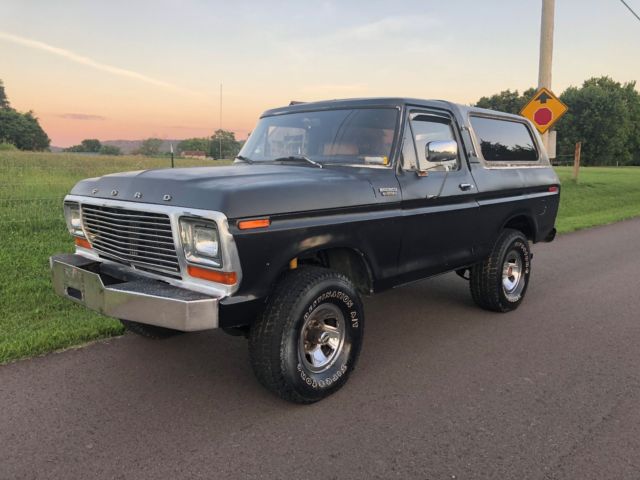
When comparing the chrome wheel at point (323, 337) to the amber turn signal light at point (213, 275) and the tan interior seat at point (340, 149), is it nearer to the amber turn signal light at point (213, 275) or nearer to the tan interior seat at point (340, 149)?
the amber turn signal light at point (213, 275)

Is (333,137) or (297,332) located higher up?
(333,137)

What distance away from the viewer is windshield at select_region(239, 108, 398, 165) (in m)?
4.15

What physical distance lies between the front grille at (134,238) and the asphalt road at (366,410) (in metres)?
0.90

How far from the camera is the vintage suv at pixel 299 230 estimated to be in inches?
121

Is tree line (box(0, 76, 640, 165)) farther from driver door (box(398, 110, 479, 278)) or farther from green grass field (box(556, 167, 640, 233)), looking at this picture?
driver door (box(398, 110, 479, 278))

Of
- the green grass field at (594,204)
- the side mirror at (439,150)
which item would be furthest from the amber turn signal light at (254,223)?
the green grass field at (594,204)

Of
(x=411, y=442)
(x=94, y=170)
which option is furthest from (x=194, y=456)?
(x=94, y=170)

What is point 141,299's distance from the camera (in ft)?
10.0

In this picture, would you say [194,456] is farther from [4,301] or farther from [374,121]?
[4,301]

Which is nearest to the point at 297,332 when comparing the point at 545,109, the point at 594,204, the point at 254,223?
the point at 254,223

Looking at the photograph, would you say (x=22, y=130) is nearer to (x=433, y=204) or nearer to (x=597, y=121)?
(x=433, y=204)

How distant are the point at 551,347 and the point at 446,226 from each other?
1.36 meters

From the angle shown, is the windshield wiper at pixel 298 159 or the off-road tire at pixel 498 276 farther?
the off-road tire at pixel 498 276

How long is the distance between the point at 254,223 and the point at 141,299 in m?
0.79
